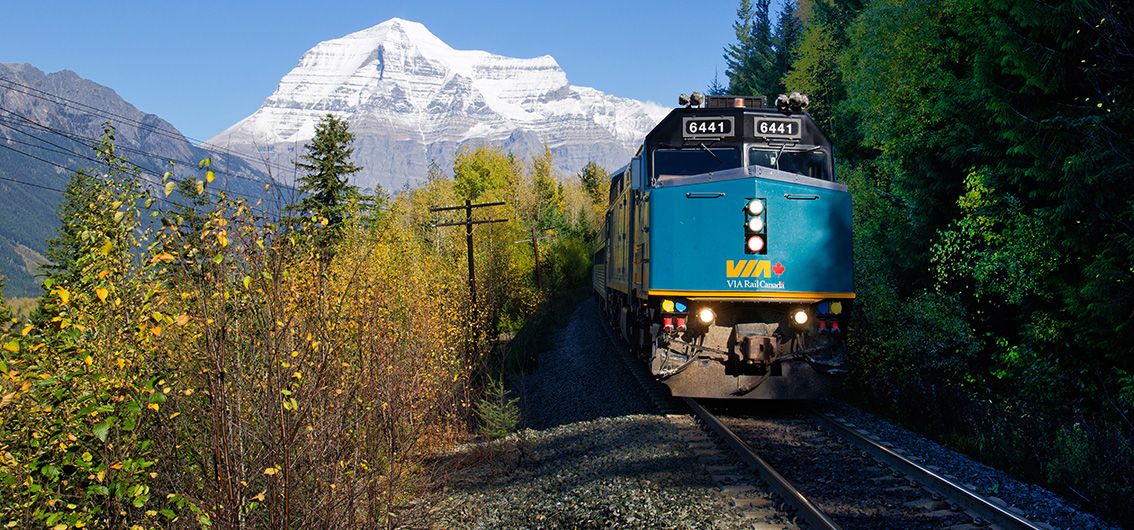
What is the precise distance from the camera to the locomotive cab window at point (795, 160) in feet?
35.5

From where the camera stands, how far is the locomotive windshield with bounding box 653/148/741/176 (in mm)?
10818

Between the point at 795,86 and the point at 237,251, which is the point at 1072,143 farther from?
the point at 795,86

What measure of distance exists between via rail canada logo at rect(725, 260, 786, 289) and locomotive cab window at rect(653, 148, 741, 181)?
1.41m

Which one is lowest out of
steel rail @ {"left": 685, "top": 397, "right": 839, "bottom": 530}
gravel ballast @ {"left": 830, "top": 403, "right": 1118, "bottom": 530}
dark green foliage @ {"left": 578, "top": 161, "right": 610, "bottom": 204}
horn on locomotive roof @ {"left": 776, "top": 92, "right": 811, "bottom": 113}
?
gravel ballast @ {"left": 830, "top": 403, "right": 1118, "bottom": 530}

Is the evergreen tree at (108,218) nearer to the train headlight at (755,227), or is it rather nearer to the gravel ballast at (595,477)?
the gravel ballast at (595,477)

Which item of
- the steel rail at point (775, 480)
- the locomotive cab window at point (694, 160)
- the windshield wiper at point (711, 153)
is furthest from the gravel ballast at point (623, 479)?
the windshield wiper at point (711, 153)

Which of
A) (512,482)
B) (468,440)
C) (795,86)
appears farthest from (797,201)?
(795,86)

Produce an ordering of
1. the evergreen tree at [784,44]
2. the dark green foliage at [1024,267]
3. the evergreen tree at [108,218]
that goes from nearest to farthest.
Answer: the evergreen tree at [108,218]
the dark green foliage at [1024,267]
the evergreen tree at [784,44]

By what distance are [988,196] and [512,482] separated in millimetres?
7698

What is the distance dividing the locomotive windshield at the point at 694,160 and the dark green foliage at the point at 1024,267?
11.4 ft

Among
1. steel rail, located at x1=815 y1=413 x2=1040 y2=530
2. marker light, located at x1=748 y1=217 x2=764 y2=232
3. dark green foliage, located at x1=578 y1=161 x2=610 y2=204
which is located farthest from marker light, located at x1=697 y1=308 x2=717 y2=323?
dark green foliage, located at x1=578 y1=161 x2=610 y2=204

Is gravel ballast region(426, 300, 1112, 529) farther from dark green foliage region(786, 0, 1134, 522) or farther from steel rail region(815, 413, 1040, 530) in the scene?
dark green foliage region(786, 0, 1134, 522)

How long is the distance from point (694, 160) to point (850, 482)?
200 inches

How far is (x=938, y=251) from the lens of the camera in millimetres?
11828
